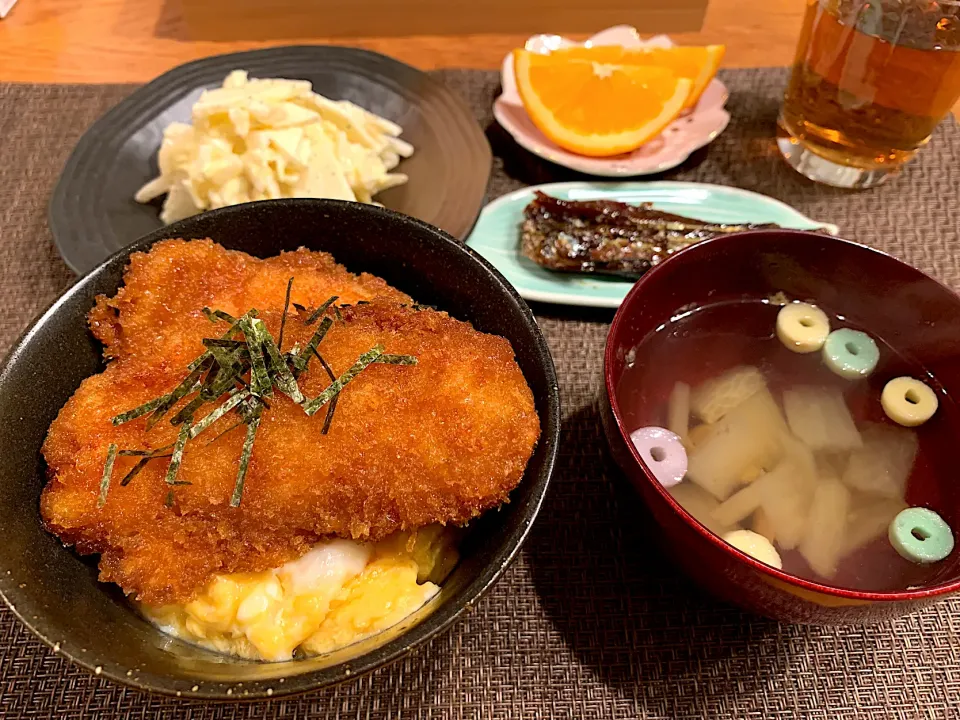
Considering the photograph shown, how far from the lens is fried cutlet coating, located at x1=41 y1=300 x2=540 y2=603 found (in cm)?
107

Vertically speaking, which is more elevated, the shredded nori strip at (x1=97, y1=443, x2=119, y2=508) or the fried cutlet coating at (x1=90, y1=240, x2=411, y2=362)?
the fried cutlet coating at (x1=90, y1=240, x2=411, y2=362)

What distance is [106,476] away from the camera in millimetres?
1055

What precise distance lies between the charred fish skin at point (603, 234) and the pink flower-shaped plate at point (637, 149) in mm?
185

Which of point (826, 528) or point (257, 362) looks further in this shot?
point (826, 528)

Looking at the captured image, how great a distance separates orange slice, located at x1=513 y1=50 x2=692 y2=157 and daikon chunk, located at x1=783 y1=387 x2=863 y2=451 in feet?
3.04

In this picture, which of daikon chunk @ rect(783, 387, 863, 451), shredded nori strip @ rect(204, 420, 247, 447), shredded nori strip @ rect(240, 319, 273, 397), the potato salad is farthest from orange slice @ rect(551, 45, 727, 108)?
shredded nori strip @ rect(204, 420, 247, 447)

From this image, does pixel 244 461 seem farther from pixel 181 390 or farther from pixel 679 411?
pixel 679 411

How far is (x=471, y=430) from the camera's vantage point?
1.11 m

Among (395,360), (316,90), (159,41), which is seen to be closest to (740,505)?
(395,360)

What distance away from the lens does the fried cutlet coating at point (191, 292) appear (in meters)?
1.26

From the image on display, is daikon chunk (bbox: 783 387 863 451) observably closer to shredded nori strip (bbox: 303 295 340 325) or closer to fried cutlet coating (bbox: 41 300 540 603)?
fried cutlet coating (bbox: 41 300 540 603)

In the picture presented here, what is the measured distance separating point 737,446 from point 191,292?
3.50 feet

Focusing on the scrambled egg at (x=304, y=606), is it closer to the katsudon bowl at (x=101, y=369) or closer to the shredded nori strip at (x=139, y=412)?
the katsudon bowl at (x=101, y=369)

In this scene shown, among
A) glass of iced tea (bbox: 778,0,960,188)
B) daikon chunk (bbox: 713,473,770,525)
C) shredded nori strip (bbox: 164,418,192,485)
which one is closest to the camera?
shredded nori strip (bbox: 164,418,192,485)
